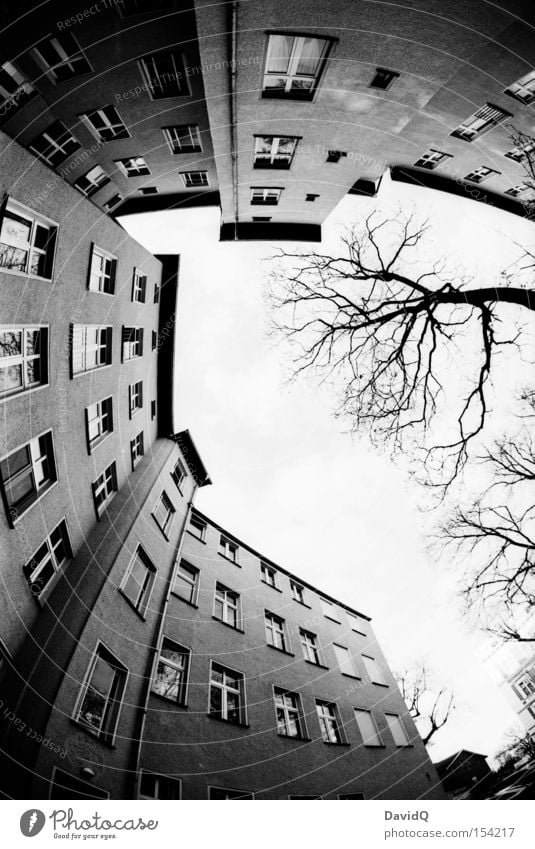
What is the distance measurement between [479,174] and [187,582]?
596 inches

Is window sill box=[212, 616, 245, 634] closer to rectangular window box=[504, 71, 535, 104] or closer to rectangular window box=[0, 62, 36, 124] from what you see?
rectangular window box=[0, 62, 36, 124]

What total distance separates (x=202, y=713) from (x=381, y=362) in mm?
6485

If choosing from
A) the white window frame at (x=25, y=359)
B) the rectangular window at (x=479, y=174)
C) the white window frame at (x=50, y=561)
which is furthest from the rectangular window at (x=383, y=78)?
the white window frame at (x=50, y=561)

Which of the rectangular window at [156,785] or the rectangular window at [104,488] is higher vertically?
the rectangular window at [104,488]

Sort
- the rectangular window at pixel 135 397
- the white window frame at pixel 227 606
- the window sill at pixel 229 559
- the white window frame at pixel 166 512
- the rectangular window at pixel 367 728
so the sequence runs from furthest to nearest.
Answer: the window sill at pixel 229 559 < the rectangular window at pixel 367 728 < the rectangular window at pixel 135 397 < the white window frame at pixel 227 606 < the white window frame at pixel 166 512

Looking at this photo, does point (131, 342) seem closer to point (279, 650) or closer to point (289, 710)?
point (279, 650)

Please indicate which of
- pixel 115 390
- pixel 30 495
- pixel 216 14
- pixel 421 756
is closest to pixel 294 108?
pixel 216 14

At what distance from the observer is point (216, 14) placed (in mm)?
4496

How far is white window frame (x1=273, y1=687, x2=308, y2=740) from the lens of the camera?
20.1 feet

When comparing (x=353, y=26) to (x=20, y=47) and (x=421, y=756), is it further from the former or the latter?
(x=421, y=756)

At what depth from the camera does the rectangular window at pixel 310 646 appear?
888cm

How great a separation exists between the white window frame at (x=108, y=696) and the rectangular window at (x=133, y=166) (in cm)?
803

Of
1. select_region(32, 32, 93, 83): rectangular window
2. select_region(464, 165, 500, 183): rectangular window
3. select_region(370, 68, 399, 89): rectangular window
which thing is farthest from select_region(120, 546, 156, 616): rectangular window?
select_region(464, 165, 500, 183): rectangular window

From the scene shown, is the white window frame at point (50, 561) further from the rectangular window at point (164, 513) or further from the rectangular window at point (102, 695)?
the rectangular window at point (164, 513)
